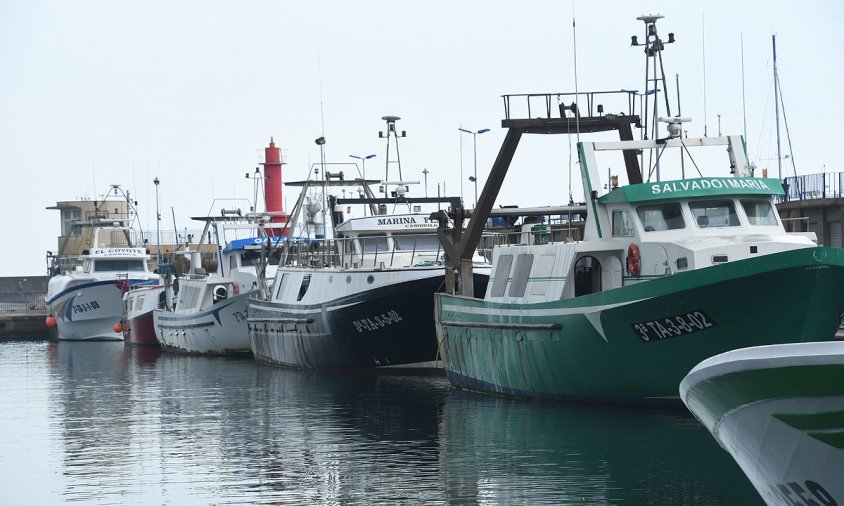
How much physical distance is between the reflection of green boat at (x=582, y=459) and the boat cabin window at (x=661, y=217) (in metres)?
A: 3.27

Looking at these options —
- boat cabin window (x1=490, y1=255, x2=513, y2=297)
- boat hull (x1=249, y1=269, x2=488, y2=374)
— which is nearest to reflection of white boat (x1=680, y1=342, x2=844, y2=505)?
boat cabin window (x1=490, y1=255, x2=513, y2=297)

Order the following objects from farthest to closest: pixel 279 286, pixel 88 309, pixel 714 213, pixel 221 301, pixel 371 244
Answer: pixel 88 309
pixel 221 301
pixel 279 286
pixel 371 244
pixel 714 213

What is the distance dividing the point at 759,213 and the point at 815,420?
1458 cm

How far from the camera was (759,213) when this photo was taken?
23.6 m

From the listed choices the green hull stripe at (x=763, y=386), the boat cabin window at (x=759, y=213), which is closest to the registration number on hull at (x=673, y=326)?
the boat cabin window at (x=759, y=213)

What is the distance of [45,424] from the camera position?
86.4ft

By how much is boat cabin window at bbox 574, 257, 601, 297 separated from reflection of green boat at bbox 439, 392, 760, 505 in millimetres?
2226

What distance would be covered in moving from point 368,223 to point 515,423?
48.1 ft

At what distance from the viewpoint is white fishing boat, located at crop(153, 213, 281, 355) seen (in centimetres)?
4709

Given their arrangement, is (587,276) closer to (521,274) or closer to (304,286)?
(521,274)

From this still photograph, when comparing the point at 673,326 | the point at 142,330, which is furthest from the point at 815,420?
the point at 142,330

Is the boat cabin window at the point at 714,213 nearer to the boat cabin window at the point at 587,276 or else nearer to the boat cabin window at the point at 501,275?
the boat cabin window at the point at 587,276

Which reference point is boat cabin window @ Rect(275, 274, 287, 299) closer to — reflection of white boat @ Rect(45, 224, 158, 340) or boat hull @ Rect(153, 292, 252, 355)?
boat hull @ Rect(153, 292, 252, 355)

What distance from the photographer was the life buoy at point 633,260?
75.5 ft
